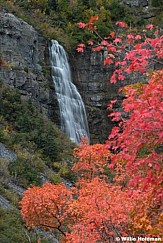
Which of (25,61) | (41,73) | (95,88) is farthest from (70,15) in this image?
(25,61)

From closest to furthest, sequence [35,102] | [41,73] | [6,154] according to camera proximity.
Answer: [6,154], [35,102], [41,73]

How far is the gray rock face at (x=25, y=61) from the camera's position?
3291 cm

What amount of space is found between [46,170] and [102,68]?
64.5ft

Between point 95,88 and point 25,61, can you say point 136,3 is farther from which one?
point 25,61

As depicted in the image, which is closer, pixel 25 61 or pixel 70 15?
pixel 25 61

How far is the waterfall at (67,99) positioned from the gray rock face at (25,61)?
73 cm

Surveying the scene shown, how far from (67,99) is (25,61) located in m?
4.88

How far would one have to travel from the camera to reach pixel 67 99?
36.7 m

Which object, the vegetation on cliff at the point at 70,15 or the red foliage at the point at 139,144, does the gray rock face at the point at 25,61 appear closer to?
the vegetation on cliff at the point at 70,15

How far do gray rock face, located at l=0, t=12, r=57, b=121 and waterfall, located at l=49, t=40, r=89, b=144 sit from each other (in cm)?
73

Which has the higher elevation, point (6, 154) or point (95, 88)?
point (6, 154)

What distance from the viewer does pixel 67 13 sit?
45812 millimetres

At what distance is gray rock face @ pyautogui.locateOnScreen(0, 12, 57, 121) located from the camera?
108 feet

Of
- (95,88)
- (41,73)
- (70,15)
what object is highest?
(70,15)
